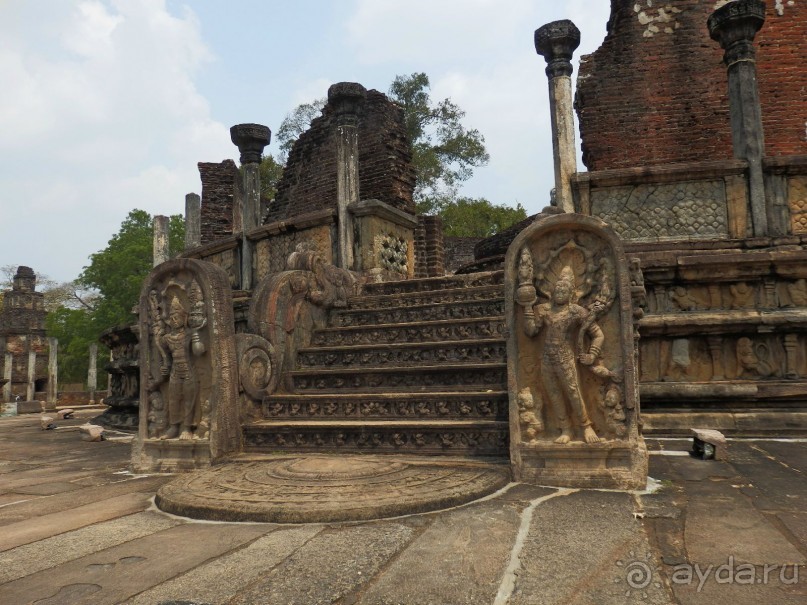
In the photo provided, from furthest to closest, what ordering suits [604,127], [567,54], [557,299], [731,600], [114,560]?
[604,127] → [567,54] → [557,299] → [114,560] → [731,600]

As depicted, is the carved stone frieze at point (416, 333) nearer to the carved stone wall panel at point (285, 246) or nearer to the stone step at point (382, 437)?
the stone step at point (382, 437)

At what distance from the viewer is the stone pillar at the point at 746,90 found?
6.08 meters

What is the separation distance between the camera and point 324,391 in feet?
15.9

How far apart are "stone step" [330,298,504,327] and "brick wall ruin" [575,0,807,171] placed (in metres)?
6.47

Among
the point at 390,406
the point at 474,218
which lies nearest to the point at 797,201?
the point at 390,406

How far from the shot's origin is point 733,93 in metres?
6.61

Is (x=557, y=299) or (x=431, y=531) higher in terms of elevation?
(x=557, y=299)

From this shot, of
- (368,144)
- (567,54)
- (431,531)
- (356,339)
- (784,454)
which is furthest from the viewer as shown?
(368,144)

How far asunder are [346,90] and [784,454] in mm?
6637

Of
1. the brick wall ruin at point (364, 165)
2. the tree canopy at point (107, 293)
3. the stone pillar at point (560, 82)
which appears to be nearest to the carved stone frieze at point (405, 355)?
the stone pillar at point (560, 82)

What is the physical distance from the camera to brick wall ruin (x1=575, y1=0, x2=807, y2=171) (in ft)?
33.1

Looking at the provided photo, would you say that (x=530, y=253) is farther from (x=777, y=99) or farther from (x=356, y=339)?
(x=777, y=99)

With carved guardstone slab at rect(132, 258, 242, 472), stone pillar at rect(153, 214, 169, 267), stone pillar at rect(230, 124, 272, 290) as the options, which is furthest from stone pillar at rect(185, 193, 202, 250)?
carved guardstone slab at rect(132, 258, 242, 472)

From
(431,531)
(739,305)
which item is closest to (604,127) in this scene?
(739,305)
